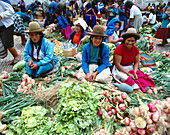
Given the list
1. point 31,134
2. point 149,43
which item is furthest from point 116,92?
point 149,43

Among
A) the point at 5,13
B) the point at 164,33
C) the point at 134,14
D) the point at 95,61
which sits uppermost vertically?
the point at 134,14

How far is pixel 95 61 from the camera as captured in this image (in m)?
2.89

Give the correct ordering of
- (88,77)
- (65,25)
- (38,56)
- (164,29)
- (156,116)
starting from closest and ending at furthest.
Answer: (156,116) → (88,77) → (38,56) → (164,29) → (65,25)

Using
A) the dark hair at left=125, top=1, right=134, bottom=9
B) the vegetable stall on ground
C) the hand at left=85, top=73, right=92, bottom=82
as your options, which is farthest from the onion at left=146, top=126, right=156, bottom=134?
the dark hair at left=125, top=1, right=134, bottom=9

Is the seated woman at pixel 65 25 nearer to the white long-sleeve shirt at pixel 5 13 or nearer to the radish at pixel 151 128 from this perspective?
the white long-sleeve shirt at pixel 5 13

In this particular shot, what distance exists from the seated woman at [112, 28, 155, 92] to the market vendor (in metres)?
0.21

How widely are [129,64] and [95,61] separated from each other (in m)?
0.78

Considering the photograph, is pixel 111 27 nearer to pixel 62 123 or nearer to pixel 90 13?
pixel 90 13

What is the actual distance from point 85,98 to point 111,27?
2.79m

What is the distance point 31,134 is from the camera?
1.61 meters

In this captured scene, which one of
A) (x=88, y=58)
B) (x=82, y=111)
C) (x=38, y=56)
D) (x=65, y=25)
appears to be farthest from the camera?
(x=65, y=25)

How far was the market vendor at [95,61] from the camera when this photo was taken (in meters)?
2.60

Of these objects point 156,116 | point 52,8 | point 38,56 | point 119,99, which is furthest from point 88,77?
point 52,8

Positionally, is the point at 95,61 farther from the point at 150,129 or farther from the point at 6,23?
the point at 6,23
